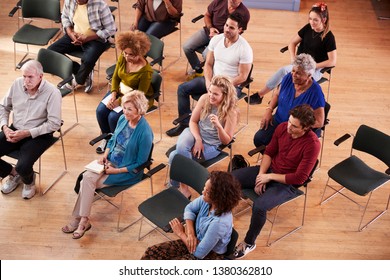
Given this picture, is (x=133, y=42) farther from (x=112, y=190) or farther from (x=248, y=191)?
(x=248, y=191)

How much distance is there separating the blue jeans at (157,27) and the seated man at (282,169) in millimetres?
2687

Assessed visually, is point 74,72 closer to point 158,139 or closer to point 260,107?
point 158,139

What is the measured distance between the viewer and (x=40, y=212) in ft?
19.7

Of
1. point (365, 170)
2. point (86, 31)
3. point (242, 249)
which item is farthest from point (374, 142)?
point (86, 31)

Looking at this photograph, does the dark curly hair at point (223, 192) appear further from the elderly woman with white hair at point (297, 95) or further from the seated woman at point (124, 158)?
the elderly woman with white hair at point (297, 95)

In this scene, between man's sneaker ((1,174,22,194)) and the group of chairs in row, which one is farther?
man's sneaker ((1,174,22,194))

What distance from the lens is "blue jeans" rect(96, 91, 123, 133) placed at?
6496 millimetres

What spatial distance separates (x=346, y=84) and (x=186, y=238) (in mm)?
3856

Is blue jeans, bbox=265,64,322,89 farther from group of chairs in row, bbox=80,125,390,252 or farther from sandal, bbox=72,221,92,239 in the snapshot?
sandal, bbox=72,221,92,239

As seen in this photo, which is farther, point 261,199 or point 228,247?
point 261,199

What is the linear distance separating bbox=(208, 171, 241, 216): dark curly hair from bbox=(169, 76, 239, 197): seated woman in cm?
118

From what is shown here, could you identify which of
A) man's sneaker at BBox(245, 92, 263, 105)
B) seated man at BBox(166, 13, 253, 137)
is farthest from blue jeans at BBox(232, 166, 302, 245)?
man's sneaker at BBox(245, 92, 263, 105)

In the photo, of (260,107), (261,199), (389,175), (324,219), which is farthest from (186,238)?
(260,107)

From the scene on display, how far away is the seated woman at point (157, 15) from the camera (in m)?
7.73
